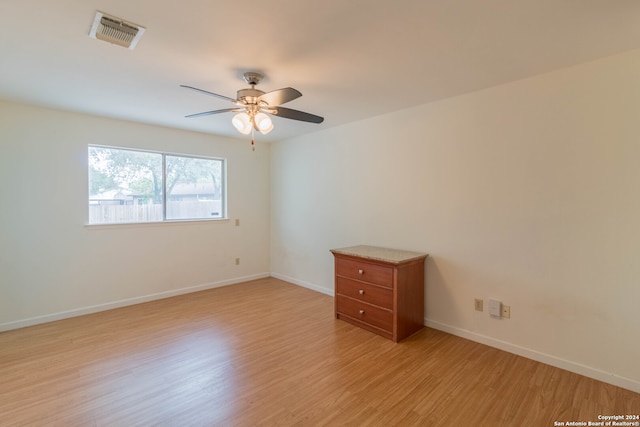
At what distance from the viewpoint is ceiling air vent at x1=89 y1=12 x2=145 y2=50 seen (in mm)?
1713

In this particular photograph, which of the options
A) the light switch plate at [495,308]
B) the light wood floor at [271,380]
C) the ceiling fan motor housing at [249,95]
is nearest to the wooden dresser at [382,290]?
the light wood floor at [271,380]

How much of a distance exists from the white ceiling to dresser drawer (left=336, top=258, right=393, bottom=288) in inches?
67.4

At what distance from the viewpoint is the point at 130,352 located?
2.70m

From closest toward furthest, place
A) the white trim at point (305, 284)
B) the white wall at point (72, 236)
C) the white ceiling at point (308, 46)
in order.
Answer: the white ceiling at point (308, 46) < the white wall at point (72, 236) < the white trim at point (305, 284)

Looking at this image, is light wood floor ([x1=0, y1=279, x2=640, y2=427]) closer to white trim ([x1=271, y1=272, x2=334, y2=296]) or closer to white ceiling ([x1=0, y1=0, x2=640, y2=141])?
white trim ([x1=271, y1=272, x2=334, y2=296])

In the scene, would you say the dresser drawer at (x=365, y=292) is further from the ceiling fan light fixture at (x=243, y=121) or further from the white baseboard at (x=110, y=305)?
the white baseboard at (x=110, y=305)

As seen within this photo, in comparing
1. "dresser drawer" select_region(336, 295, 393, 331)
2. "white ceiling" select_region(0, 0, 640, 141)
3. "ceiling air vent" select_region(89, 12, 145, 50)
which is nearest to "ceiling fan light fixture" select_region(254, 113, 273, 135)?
"white ceiling" select_region(0, 0, 640, 141)

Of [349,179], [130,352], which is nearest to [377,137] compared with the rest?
[349,179]

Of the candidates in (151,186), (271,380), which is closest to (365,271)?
(271,380)

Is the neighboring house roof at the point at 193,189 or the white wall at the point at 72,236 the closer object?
the white wall at the point at 72,236

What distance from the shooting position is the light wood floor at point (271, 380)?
189 centimetres

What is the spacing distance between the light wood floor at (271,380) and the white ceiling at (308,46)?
93.8 inches

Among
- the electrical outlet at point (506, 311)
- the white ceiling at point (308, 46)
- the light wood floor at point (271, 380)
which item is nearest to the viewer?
the white ceiling at point (308, 46)

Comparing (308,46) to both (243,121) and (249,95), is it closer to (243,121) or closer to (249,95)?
(249,95)
